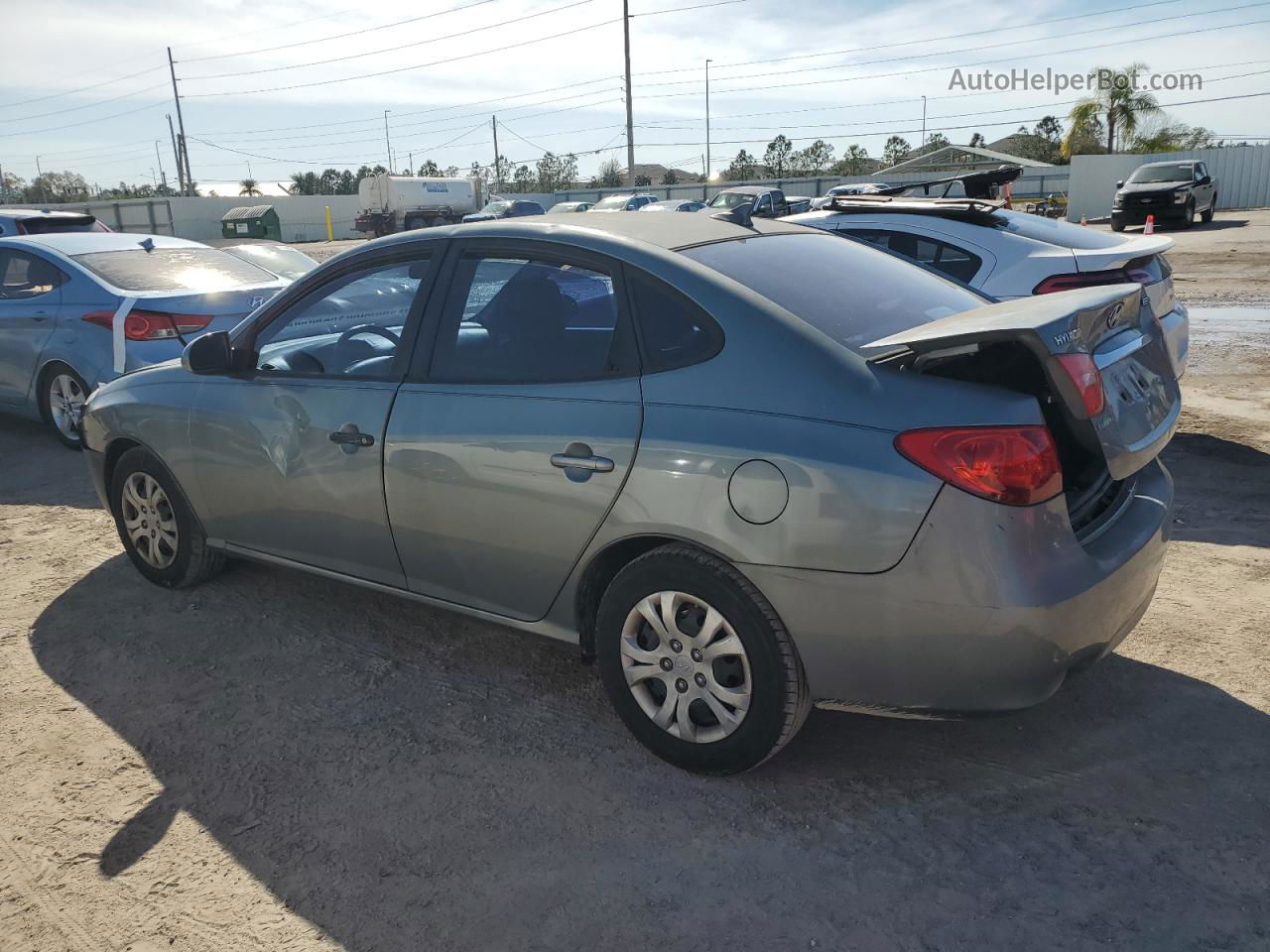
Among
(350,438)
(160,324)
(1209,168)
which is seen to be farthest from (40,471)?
(1209,168)

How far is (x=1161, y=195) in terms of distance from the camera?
28203 millimetres

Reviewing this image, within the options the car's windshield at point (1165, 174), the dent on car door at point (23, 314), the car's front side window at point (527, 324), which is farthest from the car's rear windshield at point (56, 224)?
the car's windshield at point (1165, 174)

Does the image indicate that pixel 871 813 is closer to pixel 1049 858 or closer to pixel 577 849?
pixel 1049 858

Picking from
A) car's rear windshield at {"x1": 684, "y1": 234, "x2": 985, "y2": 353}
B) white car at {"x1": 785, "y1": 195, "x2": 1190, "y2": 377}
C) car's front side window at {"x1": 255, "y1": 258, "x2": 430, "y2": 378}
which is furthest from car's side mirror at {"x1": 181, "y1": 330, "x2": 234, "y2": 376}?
white car at {"x1": 785, "y1": 195, "x2": 1190, "y2": 377}

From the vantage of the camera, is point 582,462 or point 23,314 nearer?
point 582,462

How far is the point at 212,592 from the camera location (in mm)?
4652

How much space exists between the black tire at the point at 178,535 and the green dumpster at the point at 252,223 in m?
44.7

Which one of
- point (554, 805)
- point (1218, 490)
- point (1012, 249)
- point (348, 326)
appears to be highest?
point (1012, 249)

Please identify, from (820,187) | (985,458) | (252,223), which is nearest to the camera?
(985,458)

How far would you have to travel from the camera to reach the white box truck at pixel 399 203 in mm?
47469

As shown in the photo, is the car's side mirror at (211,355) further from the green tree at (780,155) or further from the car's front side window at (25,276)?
the green tree at (780,155)

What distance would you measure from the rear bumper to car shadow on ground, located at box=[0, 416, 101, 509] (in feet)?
17.0

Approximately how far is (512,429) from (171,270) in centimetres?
538

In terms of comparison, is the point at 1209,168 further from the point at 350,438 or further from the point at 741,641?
the point at 741,641
